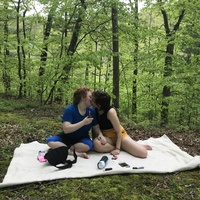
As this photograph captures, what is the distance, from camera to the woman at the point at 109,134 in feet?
14.4

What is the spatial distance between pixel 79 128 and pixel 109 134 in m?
0.67

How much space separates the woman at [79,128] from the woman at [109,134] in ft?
0.45

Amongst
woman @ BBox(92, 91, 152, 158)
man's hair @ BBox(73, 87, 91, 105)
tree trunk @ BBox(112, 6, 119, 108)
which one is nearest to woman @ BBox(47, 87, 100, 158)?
man's hair @ BBox(73, 87, 91, 105)

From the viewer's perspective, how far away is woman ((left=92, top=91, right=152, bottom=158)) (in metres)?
4.39

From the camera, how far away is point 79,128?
4273 mm

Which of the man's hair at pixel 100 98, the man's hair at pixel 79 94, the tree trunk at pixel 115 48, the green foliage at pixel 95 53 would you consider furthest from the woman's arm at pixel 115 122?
the tree trunk at pixel 115 48

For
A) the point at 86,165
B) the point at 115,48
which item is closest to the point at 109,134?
the point at 86,165

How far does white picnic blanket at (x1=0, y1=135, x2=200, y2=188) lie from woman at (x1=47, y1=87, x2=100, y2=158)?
0.79 ft

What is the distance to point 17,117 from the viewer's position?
732 cm

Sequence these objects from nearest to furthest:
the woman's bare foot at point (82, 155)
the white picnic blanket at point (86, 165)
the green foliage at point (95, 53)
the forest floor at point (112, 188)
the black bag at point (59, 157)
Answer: the forest floor at point (112, 188)
the white picnic blanket at point (86, 165)
the black bag at point (59, 157)
the woman's bare foot at point (82, 155)
the green foliage at point (95, 53)

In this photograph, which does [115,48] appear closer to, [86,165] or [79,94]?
[79,94]

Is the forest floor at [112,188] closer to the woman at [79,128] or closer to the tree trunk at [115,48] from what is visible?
the woman at [79,128]

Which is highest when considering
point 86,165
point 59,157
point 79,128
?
point 79,128

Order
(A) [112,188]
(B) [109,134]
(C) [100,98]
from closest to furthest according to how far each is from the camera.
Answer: (A) [112,188]
(C) [100,98]
(B) [109,134]
